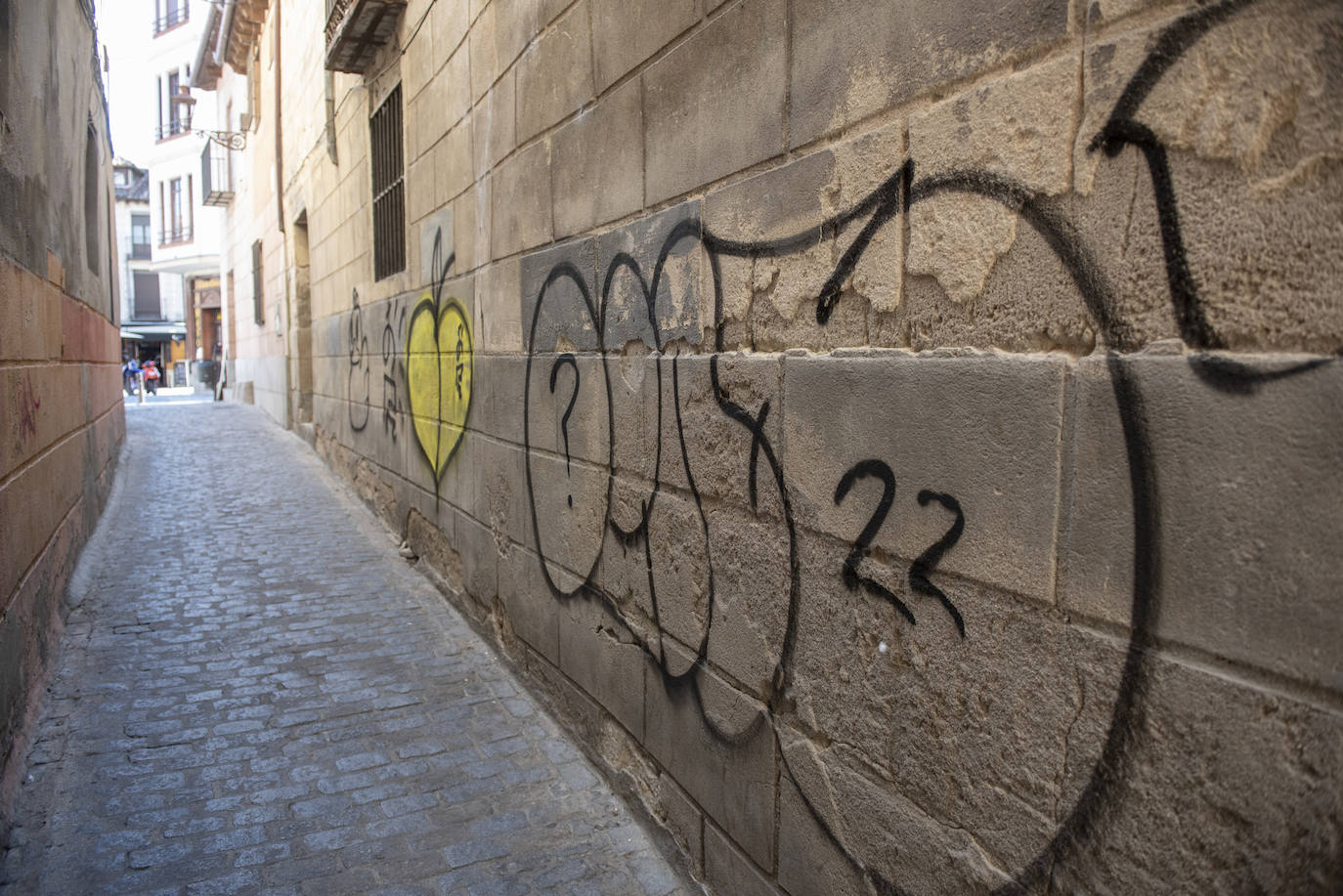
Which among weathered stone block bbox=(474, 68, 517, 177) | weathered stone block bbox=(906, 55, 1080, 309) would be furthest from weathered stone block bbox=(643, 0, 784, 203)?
weathered stone block bbox=(474, 68, 517, 177)

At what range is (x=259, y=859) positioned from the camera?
2.77 m

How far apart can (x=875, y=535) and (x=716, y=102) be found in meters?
1.28

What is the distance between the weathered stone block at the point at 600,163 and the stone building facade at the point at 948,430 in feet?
0.06

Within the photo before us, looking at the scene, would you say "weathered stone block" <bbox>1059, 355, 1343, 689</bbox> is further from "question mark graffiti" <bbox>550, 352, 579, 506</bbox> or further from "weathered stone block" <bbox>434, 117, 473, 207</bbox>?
"weathered stone block" <bbox>434, 117, 473, 207</bbox>

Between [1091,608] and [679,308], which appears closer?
[1091,608]

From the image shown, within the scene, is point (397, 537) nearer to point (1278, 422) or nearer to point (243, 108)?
point (1278, 422)

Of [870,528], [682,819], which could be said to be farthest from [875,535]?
[682,819]

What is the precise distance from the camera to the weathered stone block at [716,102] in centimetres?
216

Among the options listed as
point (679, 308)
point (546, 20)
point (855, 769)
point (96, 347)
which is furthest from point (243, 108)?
point (855, 769)

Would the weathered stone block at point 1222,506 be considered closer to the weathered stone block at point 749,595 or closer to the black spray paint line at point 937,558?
the black spray paint line at point 937,558

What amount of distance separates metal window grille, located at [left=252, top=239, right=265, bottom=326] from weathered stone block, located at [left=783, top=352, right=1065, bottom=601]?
15171 millimetres

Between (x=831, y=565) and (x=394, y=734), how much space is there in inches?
94.4

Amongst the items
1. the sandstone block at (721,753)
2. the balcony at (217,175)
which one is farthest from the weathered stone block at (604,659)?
the balcony at (217,175)

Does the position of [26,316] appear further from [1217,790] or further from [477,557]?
[1217,790]
